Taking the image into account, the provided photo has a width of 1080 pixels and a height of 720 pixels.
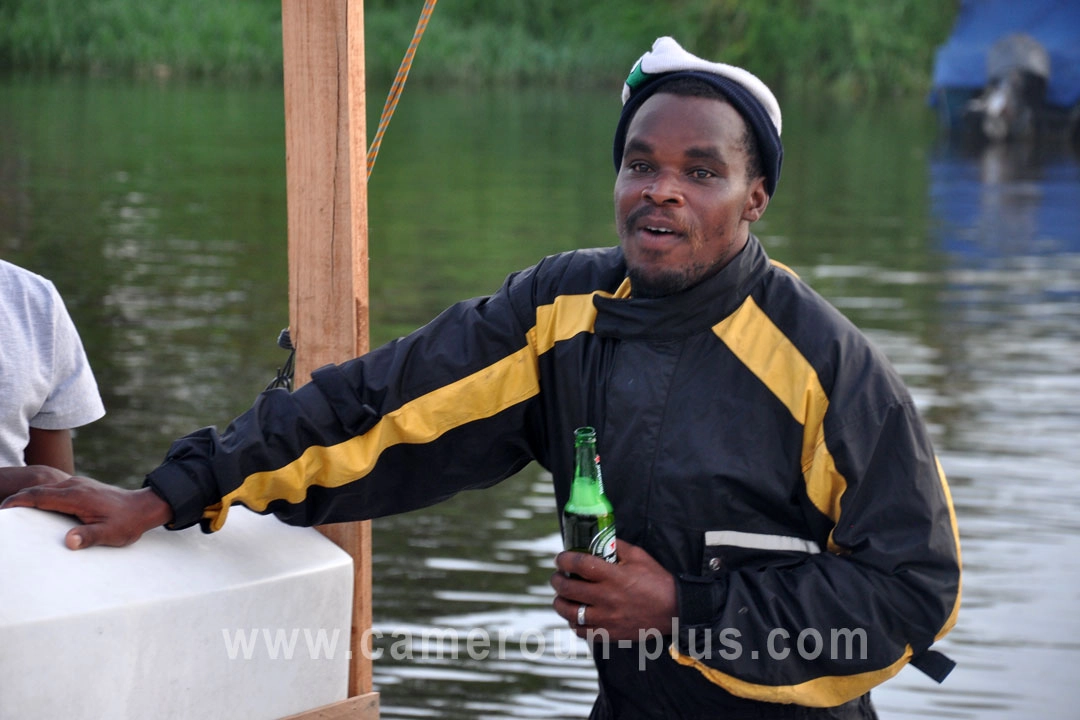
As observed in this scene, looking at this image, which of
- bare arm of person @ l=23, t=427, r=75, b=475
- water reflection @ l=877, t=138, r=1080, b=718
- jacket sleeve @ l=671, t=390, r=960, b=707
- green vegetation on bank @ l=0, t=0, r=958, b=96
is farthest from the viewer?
green vegetation on bank @ l=0, t=0, r=958, b=96

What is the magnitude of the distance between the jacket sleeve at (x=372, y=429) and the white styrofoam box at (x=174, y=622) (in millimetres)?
87

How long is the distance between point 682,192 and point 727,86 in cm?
18

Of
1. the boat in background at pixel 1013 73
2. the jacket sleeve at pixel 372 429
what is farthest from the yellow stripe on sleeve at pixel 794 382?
the boat in background at pixel 1013 73

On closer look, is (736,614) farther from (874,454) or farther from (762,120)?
(762,120)

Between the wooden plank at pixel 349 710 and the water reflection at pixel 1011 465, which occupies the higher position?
the wooden plank at pixel 349 710

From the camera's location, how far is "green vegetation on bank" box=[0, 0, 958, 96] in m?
36.8

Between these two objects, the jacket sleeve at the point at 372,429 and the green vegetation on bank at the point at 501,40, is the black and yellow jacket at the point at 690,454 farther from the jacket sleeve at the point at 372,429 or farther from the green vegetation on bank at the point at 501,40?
the green vegetation on bank at the point at 501,40

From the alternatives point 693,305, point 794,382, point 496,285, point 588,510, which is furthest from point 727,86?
point 496,285

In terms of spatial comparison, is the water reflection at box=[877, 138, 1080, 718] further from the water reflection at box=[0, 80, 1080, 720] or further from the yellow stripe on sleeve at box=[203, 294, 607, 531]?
the yellow stripe on sleeve at box=[203, 294, 607, 531]

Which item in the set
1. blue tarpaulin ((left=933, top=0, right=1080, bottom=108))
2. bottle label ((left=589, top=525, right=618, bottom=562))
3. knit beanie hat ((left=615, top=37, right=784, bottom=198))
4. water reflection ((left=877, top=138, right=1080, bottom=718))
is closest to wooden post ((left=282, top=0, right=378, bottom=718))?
knit beanie hat ((left=615, top=37, right=784, bottom=198))

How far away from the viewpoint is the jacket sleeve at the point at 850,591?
2.30 metres

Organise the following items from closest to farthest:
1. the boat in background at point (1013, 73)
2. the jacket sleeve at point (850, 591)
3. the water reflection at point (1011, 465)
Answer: the jacket sleeve at point (850, 591)
the water reflection at point (1011, 465)
the boat in background at point (1013, 73)

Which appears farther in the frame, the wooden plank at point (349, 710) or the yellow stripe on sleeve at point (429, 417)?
the wooden plank at point (349, 710)

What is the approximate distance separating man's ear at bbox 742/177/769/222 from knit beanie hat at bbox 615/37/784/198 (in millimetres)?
18
